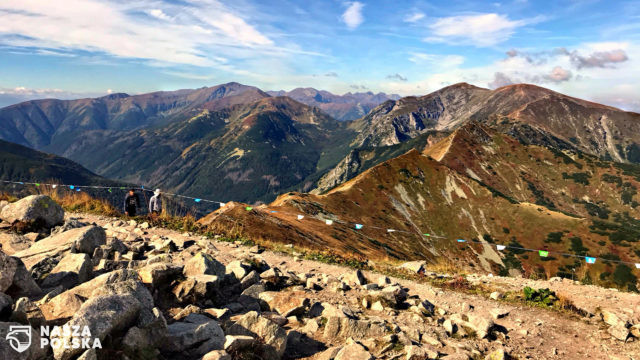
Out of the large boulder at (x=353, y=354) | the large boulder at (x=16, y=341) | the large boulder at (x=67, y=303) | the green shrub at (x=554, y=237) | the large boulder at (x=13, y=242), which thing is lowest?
the green shrub at (x=554, y=237)

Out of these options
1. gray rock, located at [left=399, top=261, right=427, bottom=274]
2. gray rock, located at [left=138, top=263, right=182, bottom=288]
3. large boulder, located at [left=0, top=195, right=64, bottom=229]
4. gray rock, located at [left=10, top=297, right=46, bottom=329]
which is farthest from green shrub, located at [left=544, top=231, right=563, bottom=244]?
gray rock, located at [left=10, top=297, right=46, bottom=329]

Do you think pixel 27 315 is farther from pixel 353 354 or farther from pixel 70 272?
pixel 353 354

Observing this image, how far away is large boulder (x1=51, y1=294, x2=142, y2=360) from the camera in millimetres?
5609

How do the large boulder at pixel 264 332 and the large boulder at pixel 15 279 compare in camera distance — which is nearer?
the large boulder at pixel 15 279

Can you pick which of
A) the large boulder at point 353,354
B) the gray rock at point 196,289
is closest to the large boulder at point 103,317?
the gray rock at point 196,289

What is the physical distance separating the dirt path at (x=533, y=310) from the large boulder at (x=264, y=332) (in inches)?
161

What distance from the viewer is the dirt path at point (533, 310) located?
1098 centimetres

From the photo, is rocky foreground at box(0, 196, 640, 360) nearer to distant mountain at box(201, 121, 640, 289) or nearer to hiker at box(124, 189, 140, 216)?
hiker at box(124, 189, 140, 216)

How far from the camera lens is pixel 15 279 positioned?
8344mm

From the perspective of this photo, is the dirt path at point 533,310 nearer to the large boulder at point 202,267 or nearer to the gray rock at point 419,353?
the gray rock at point 419,353

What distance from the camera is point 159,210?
73.4 feet

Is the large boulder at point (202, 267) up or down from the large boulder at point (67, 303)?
down

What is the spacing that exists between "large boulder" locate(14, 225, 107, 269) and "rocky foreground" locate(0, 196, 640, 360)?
5cm

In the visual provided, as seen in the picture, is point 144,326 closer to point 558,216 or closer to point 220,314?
point 220,314
